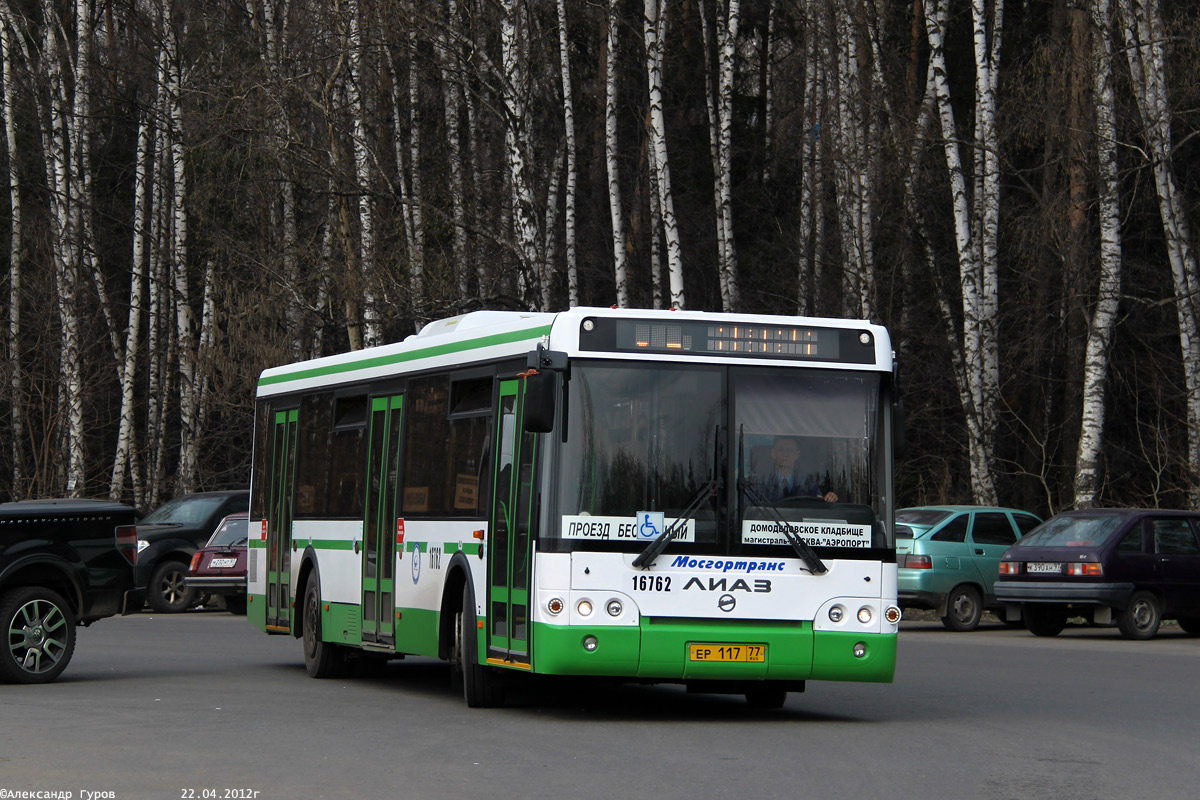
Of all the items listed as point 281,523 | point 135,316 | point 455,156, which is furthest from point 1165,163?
point 135,316

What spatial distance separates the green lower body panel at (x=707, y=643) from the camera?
12359 mm

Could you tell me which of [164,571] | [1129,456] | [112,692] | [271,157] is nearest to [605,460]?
[112,692]

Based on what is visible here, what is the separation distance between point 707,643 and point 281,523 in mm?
7000

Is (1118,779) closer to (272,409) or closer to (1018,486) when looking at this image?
(272,409)

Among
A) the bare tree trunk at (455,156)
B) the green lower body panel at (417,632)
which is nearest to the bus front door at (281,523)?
the green lower body panel at (417,632)

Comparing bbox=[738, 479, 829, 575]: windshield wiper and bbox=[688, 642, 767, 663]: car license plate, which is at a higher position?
bbox=[738, 479, 829, 575]: windshield wiper

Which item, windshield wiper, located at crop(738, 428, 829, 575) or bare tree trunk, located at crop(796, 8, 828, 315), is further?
bare tree trunk, located at crop(796, 8, 828, 315)

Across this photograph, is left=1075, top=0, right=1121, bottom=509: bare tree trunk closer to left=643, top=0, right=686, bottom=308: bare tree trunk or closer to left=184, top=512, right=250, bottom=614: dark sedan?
left=643, top=0, right=686, bottom=308: bare tree trunk

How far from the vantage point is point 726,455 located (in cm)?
1273

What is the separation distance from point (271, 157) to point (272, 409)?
14374 millimetres

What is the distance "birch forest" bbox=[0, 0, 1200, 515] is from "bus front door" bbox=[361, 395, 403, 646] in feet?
46.3

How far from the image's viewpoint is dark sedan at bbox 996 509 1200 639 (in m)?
23.0

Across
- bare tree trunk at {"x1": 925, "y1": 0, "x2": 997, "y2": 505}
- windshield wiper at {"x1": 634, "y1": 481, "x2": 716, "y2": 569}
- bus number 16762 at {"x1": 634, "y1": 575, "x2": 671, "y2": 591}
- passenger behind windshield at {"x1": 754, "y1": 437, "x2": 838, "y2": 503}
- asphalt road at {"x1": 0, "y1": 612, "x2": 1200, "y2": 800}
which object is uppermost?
bare tree trunk at {"x1": 925, "y1": 0, "x2": 997, "y2": 505}

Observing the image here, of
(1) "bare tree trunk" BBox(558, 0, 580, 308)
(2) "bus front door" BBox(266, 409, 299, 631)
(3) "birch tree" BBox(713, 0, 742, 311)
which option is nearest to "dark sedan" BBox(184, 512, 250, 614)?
(2) "bus front door" BBox(266, 409, 299, 631)
